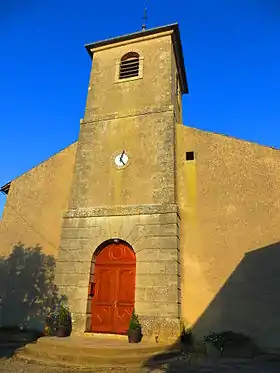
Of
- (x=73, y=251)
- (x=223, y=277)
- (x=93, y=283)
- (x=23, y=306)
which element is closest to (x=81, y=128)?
(x=73, y=251)

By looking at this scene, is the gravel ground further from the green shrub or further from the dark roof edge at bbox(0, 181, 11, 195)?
the dark roof edge at bbox(0, 181, 11, 195)

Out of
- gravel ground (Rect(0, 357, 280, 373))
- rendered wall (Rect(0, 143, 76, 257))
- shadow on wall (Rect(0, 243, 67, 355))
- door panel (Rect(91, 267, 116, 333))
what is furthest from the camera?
rendered wall (Rect(0, 143, 76, 257))

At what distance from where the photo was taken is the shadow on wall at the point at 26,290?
8.58m

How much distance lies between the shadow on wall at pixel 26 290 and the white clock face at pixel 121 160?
11.8 ft

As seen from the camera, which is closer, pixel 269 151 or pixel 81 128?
pixel 269 151

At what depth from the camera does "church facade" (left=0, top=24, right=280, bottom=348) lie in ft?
25.7

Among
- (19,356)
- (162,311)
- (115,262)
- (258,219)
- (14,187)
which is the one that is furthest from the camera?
(14,187)

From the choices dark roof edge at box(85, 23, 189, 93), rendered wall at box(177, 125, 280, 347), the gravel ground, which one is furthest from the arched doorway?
dark roof edge at box(85, 23, 189, 93)

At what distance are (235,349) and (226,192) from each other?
4.08 metres

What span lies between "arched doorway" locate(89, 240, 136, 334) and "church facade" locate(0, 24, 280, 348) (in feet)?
0.09

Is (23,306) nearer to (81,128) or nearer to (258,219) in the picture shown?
(81,128)

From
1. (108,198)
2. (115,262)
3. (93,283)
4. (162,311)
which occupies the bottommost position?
(162,311)

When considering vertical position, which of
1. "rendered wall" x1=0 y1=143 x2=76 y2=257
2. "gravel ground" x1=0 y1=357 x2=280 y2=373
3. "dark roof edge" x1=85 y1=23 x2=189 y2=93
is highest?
"dark roof edge" x1=85 y1=23 x2=189 y2=93

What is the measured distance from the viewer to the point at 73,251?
29.4 ft
